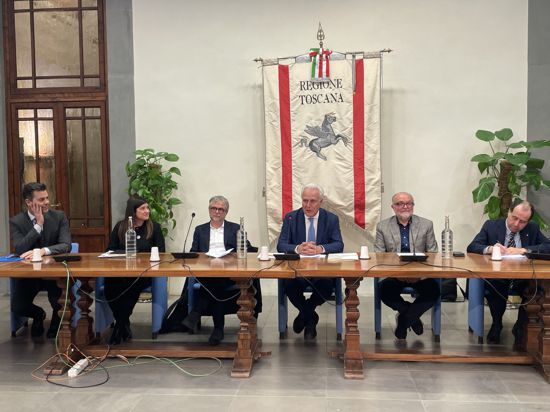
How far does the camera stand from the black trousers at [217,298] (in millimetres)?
3857

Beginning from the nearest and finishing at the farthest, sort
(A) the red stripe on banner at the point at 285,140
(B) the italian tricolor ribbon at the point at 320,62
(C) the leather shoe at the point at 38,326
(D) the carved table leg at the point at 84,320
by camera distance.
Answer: (D) the carved table leg at the point at 84,320 → (C) the leather shoe at the point at 38,326 → (B) the italian tricolor ribbon at the point at 320,62 → (A) the red stripe on banner at the point at 285,140

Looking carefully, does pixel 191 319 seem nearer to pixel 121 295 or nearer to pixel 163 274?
pixel 121 295

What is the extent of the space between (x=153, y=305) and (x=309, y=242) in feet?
→ 4.04

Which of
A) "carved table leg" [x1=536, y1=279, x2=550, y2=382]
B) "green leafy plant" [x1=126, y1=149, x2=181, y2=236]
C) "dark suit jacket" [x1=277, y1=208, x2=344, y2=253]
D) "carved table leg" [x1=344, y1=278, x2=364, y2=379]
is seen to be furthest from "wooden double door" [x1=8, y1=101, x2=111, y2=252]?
"carved table leg" [x1=536, y1=279, x2=550, y2=382]

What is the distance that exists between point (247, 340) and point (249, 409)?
0.59 metres

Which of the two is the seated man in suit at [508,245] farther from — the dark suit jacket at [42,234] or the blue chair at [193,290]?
the dark suit jacket at [42,234]

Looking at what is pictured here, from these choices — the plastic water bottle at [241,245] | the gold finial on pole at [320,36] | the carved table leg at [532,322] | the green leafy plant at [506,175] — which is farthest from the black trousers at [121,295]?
the green leafy plant at [506,175]

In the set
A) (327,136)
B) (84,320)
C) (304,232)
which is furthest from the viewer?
(327,136)

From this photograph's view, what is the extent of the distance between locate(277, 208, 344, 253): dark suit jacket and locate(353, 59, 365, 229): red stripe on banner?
1155mm

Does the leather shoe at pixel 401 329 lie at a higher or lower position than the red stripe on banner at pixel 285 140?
lower

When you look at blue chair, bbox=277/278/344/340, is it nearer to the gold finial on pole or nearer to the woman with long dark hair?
the woman with long dark hair

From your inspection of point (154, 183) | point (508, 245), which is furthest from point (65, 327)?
point (508, 245)

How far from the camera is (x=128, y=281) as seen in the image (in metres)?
3.97

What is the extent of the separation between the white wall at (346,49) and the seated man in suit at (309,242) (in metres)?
1.36
